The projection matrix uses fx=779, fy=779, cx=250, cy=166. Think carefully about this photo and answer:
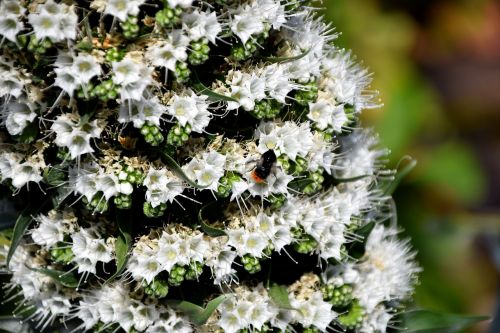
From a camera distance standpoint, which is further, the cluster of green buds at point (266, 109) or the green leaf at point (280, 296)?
the green leaf at point (280, 296)

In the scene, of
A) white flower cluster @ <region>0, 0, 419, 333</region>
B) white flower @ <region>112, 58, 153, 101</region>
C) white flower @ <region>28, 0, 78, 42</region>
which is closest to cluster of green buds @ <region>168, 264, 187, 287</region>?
white flower cluster @ <region>0, 0, 419, 333</region>

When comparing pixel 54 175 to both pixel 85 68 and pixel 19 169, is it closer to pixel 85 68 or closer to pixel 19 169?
pixel 19 169

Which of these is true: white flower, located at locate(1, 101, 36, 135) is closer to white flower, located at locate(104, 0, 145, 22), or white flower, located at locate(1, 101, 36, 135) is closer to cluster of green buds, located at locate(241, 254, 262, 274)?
white flower, located at locate(104, 0, 145, 22)

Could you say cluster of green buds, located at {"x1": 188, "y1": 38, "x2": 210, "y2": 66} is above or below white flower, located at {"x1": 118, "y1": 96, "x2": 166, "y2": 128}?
above

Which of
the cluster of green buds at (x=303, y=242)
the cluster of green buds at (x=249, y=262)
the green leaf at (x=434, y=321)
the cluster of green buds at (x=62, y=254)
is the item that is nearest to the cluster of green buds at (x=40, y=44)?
the cluster of green buds at (x=62, y=254)

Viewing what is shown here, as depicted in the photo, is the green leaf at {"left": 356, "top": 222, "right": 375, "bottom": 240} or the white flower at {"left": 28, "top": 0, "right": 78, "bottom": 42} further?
the green leaf at {"left": 356, "top": 222, "right": 375, "bottom": 240}

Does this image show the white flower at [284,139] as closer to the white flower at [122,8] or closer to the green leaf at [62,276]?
the white flower at [122,8]

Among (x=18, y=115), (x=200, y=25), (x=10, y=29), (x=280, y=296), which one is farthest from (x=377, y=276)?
(x=10, y=29)
